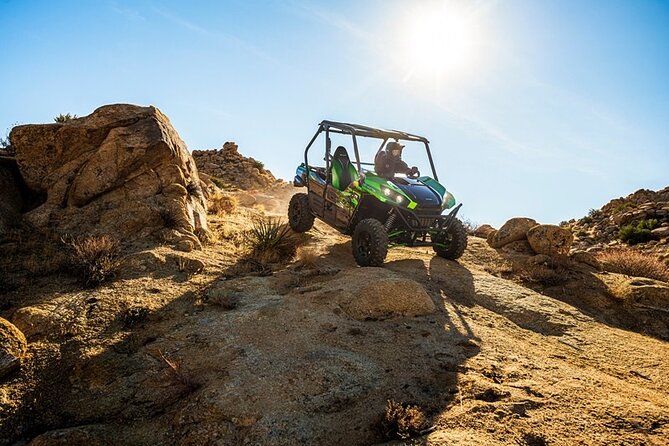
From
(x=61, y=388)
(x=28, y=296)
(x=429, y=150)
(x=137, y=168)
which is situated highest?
(x=429, y=150)

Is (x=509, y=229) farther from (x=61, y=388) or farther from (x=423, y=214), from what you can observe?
(x=61, y=388)

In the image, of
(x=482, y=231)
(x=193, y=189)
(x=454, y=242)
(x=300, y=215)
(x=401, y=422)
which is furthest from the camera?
(x=482, y=231)

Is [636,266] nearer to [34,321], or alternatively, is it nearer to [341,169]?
[341,169]

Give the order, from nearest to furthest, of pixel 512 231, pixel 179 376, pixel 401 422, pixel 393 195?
pixel 401 422 → pixel 179 376 → pixel 393 195 → pixel 512 231

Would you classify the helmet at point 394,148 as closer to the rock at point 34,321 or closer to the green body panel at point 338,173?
the green body panel at point 338,173

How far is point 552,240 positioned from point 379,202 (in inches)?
174

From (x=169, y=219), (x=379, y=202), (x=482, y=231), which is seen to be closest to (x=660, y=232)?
(x=482, y=231)

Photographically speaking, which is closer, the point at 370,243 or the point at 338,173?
the point at 370,243

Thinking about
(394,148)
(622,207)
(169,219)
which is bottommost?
(169,219)

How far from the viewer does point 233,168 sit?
89.6 feet

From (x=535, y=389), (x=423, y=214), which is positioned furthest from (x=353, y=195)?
(x=535, y=389)

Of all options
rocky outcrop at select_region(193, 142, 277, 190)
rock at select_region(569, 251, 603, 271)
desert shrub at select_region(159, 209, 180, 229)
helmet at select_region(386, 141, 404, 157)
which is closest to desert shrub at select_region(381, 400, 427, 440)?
desert shrub at select_region(159, 209, 180, 229)

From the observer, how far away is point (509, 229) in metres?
9.97

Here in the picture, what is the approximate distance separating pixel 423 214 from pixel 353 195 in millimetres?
1480
